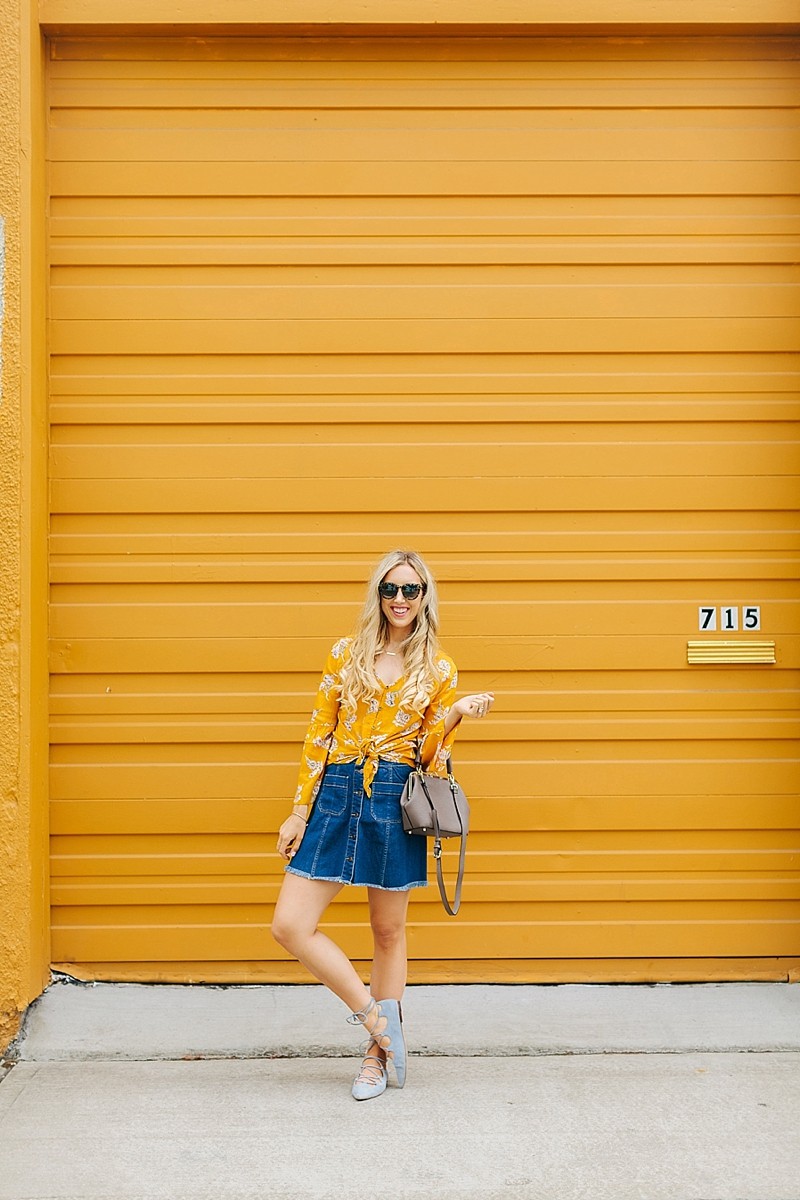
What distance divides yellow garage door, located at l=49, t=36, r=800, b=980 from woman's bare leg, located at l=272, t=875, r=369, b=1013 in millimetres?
929

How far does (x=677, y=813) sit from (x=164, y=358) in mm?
2968

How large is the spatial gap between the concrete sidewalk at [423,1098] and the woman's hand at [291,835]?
85 centimetres

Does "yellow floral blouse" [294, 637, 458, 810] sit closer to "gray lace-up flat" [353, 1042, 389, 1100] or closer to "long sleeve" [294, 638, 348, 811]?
"long sleeve" [294, 638, 348, 811]

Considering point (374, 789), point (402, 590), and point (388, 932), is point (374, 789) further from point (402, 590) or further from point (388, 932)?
point (402, 590)

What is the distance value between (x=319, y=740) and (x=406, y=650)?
0.44 metres

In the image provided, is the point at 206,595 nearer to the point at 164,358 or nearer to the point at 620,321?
→ the point at 164,358

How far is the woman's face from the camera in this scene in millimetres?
3879

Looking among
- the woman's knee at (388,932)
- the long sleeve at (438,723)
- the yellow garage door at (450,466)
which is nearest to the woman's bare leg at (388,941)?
the woman's knee at (388,932)

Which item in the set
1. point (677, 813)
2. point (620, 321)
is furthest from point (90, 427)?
point (677, 813)

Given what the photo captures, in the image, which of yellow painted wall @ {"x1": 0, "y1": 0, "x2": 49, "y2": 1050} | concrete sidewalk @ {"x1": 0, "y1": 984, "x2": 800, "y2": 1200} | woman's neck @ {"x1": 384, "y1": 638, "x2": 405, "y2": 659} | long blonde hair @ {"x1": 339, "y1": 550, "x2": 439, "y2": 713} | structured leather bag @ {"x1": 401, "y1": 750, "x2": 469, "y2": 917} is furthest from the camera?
yellow painted wall @ {"x1": 0, "y1": 0, "x2": 49, "y2": 1050}

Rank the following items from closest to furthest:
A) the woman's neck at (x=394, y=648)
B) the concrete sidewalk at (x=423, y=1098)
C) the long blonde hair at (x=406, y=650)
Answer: the concrete sidewalk at (x=423, y=1098), the long blonde hair at (x=406, y=650), the woman's neck at (x=394, y=648)

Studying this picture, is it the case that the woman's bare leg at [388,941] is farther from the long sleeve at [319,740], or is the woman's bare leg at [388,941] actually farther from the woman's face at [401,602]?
the woman's face at [401,602]

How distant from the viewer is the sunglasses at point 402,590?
387cm

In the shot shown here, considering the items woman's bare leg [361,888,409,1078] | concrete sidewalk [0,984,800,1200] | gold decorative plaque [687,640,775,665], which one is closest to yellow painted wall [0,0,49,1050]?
concrete sidewalk [0,984,800,1200]
